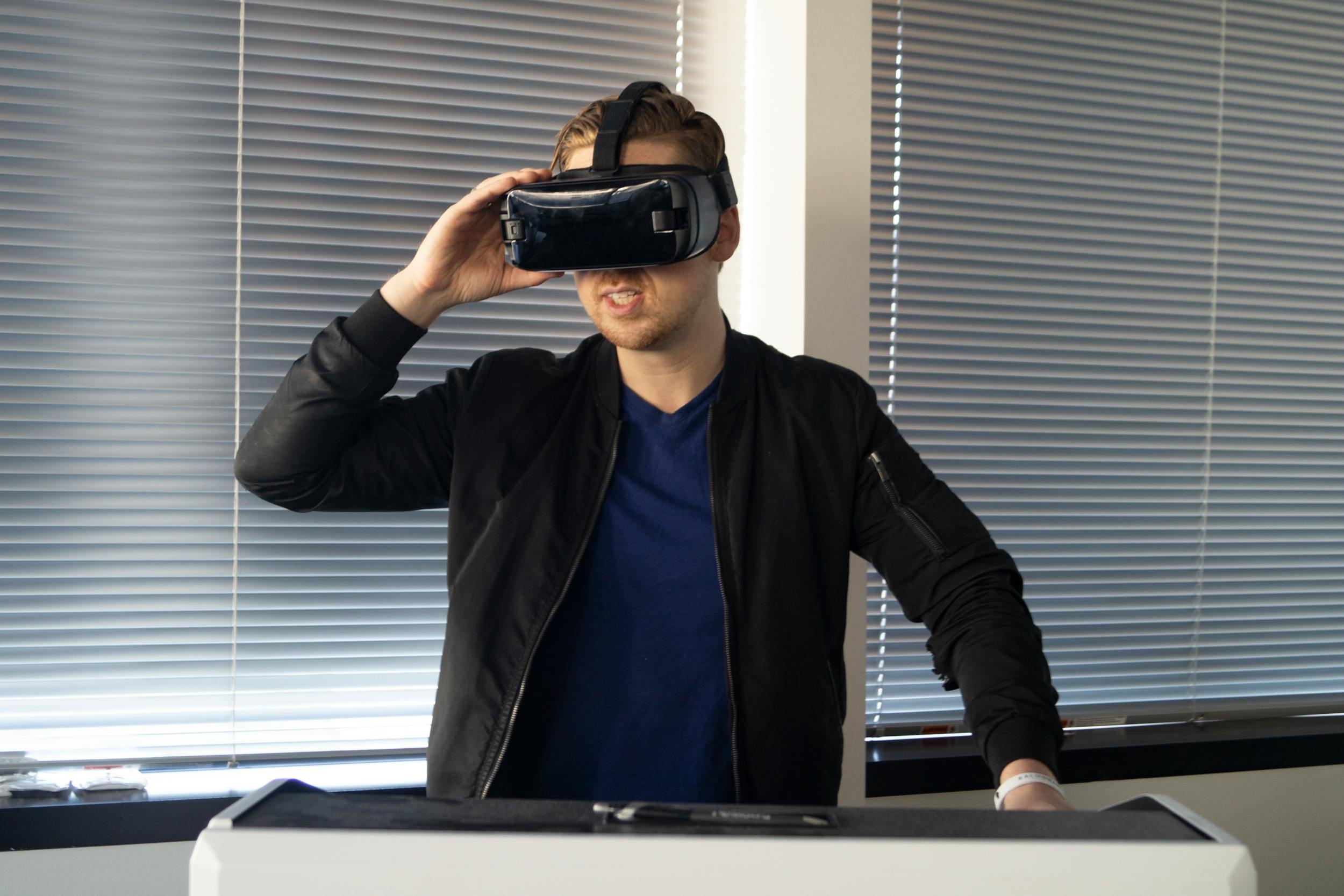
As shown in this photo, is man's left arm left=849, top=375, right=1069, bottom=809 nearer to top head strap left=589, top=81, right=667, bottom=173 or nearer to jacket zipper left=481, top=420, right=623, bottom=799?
jacket zipper left=481, top=420, right=623, bottom=799

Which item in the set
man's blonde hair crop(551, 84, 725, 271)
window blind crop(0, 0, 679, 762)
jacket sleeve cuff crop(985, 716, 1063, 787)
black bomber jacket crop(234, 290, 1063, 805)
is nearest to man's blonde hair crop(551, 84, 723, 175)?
man's blonde hair crop(551, 84, 725, 271)

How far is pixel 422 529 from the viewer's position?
6.16 feet

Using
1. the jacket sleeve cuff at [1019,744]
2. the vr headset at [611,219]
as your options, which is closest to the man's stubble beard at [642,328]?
the vr headset at [611,219]

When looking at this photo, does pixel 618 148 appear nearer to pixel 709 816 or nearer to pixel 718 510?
pixel 718 510

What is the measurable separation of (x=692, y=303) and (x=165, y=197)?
3.40ft

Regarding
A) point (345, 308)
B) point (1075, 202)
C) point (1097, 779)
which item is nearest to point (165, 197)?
point (345, 308)

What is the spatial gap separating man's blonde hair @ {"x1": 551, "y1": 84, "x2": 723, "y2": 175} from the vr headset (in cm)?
12

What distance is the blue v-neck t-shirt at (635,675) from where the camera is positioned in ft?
4.16

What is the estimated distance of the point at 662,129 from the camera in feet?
4.29

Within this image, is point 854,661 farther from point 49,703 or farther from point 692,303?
point 49,703

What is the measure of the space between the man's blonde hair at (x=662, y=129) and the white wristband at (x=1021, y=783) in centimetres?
80

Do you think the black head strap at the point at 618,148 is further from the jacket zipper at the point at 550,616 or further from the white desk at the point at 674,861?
the white desk at the point at 674,861

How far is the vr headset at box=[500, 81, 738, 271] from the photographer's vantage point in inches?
44.8

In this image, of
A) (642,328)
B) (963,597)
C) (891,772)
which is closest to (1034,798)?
(963,597)
